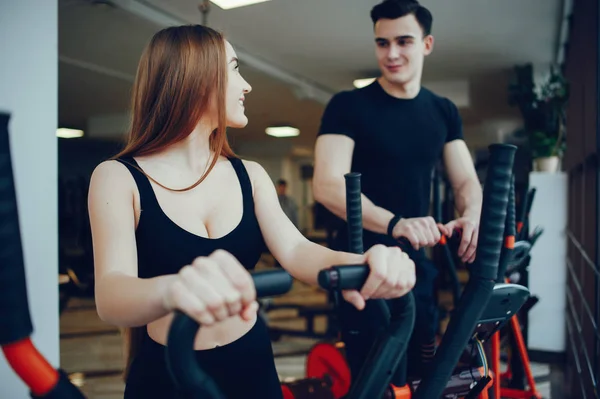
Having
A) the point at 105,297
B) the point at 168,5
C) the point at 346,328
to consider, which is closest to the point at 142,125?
the point at 105,297

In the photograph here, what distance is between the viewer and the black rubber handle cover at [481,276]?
0.66 metres

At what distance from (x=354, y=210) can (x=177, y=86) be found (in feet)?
1.46

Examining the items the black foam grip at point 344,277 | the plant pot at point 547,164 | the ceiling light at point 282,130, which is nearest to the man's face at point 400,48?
the black foam grip at point 344,277

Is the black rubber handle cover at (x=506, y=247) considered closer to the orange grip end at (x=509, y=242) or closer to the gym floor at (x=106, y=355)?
the orange grip end at (x=509, y=242)

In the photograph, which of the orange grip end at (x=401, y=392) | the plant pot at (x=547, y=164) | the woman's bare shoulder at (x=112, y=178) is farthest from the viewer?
the plant pot at (x=547, y=164)

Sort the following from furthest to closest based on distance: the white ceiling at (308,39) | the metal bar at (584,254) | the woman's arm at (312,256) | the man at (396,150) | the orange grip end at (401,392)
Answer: the white ceiling at (308,39), the metal bar at (584,254), the man at (396,150), the orange grip end at (401,392), the woman's arm at (312,256)

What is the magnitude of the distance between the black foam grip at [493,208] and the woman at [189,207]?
0.71ft

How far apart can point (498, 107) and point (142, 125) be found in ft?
30.4

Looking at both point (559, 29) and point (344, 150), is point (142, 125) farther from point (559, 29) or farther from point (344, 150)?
point (559, 29)

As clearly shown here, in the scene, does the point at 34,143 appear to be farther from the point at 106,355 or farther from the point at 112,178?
the point at 106,355

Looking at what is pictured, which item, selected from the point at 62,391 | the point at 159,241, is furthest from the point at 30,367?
the point at 159,241

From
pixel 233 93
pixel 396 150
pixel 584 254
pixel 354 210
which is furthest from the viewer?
pixel 584 254

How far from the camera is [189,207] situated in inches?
41.2

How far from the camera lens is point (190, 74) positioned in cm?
102
